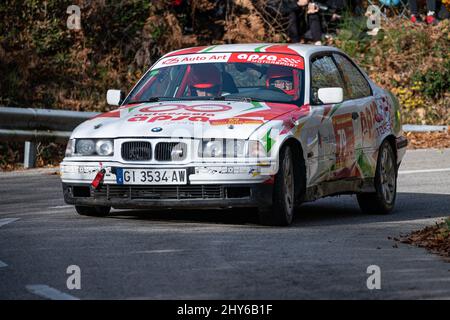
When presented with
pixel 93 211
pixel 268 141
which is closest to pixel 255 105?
pixel 268 141

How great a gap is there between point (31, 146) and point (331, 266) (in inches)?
368

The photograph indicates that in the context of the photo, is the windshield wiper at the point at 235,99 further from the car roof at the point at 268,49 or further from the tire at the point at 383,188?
the tire at the point at 383,188

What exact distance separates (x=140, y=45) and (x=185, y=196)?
13009 millimetres

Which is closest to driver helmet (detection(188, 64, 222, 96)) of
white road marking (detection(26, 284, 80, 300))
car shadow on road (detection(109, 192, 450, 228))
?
car shadow on road (detection(109, 192, 450, 228))

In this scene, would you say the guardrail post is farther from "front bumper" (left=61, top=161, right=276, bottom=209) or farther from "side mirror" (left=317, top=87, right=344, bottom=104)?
"side mirror" (left=317, top=87, right=344, bottom=104)

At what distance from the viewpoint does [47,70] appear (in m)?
21.2

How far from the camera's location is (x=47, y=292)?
741 cm

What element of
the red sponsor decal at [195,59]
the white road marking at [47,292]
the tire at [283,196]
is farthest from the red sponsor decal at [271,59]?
the white road marking at [47,292]

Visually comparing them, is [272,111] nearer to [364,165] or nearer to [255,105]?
[255,105]

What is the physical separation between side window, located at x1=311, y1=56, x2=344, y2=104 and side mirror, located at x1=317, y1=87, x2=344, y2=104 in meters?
0.15

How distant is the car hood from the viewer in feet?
33.9

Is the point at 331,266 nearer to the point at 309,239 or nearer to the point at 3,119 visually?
the point at 309,239

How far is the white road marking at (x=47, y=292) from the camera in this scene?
23.7 ft
